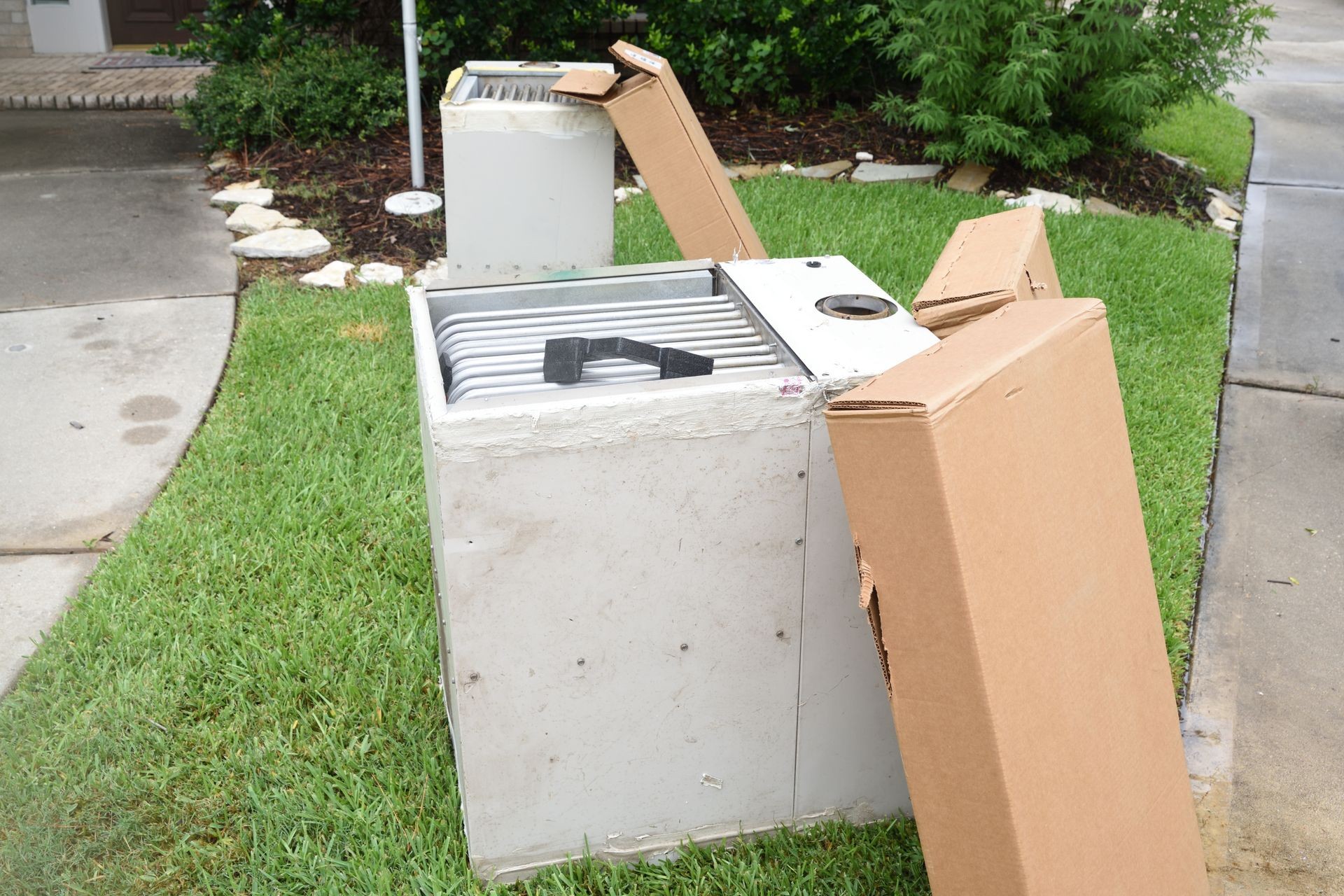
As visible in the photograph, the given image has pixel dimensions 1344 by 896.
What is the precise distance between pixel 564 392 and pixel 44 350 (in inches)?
137

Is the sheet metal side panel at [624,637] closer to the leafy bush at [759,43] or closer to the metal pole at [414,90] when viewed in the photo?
the metal pole at [414,90]

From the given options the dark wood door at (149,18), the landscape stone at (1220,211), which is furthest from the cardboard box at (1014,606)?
the dark wood door at (149,18)

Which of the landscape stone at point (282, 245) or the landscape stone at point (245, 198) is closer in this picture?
the landscape stone at point (282, 245)

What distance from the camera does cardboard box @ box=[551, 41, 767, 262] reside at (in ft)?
10.6

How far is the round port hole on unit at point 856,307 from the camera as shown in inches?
81.0

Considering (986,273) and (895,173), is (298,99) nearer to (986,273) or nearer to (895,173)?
(895,173)

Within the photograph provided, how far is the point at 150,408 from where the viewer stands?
3.92 metres

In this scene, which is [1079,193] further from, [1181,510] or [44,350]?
[44,350]

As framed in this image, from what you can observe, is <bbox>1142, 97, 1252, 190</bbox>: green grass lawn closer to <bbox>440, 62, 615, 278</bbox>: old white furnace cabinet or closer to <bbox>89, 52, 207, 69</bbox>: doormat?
<bbox>440, 62, 615, 278</bbox>: old white furnace cabinet

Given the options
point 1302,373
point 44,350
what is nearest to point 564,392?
point 44,350

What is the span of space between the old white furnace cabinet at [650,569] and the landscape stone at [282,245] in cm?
347

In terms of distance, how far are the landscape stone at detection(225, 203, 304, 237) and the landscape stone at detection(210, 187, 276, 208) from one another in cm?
14

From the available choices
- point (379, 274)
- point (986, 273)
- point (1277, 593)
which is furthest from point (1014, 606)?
point (379, 274)

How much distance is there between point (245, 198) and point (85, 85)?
11.8 ft
